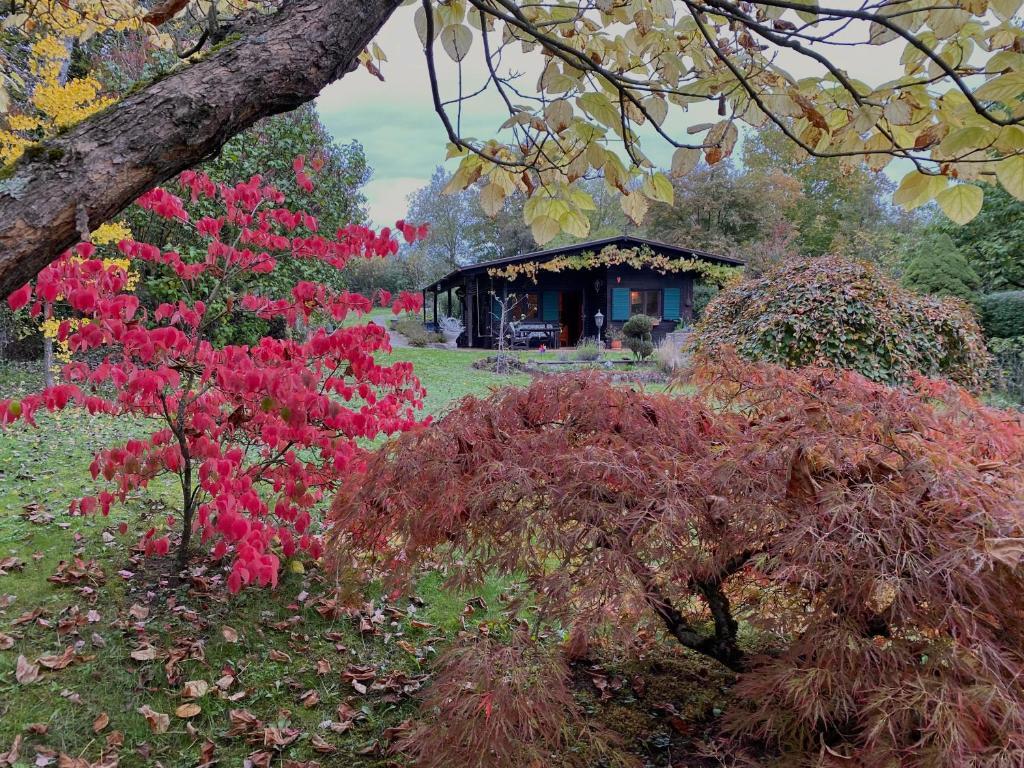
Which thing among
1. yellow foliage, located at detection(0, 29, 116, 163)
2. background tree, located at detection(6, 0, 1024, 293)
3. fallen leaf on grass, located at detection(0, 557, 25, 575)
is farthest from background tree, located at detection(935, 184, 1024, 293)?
fallen leaf on grass, located at detection(0, 557, 25, 575)

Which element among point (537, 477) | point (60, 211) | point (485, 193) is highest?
point (485, 193)

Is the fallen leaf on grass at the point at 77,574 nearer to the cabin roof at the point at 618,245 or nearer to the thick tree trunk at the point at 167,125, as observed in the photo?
the thick tree trunk at the point at 167,125

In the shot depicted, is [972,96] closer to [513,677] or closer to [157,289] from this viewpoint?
[513,677]

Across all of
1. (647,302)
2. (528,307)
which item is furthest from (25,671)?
(647,302)

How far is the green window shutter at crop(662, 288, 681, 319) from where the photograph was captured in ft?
62.8

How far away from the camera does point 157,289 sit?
8.01 metres

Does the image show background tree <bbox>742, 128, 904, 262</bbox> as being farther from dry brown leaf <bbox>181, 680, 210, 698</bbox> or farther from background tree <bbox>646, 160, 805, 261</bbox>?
dry brown leaf <bbox>181, 680, 210, 698</bbox>

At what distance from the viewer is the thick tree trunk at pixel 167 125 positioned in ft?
3.53

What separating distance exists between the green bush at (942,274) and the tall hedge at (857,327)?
24.3ft

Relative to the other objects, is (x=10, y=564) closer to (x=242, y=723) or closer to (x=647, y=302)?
(x=242, y=723)

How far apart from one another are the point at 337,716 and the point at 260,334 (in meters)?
8.10

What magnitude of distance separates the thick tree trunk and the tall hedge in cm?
528

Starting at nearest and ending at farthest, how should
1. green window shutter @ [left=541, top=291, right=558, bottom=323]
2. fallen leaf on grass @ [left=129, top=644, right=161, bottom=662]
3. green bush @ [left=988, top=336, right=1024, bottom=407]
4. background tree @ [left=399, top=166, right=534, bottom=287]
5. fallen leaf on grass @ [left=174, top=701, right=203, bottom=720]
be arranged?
fallen leaf on grass @ [left=174, top=701, right=203, bottom=720] < fallen leaf on grass @ [left=129, top=644, right=161, bottom=662] < green bush @ [left=988, top=336, right=1024, bottom=407] < green window shutter @ [left=541, top=291, right=558, bottom=323] < background tree @ [left=399, top=166, right=534, bottom=287]

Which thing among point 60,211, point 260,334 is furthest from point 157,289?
point 60,211
